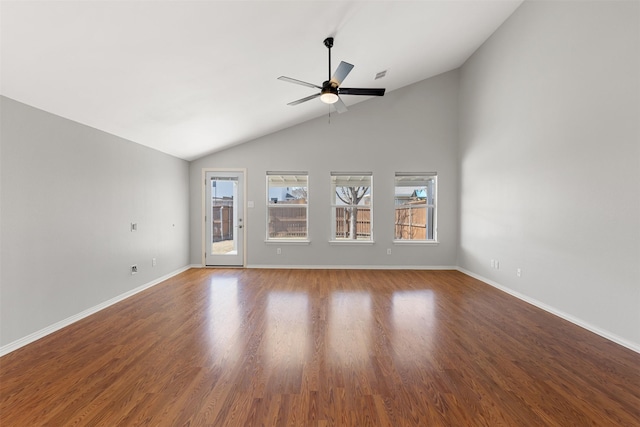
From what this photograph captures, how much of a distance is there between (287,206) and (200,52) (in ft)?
12.2

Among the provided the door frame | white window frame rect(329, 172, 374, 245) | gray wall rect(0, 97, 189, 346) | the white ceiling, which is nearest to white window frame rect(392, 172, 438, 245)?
white window frame rect(329, 172, 374, 245)

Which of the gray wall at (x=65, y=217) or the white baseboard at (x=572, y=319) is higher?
the gray wall at (x=65, y=217)

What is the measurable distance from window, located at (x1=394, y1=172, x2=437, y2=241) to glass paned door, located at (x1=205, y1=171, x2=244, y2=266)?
3532mm

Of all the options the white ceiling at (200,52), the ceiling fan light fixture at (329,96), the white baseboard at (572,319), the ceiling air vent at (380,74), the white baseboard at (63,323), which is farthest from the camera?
the ceiling air vent at (380,74)

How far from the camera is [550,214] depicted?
354 cm

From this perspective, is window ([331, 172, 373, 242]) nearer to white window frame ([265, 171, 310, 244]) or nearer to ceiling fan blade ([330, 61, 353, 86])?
white window frame ([265, 171, 310, 244])

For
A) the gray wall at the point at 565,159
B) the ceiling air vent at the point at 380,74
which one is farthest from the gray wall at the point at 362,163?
the ceiling air vent at the point at 380,74

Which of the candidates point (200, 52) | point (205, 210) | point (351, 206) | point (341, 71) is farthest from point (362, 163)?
point (200, 52)

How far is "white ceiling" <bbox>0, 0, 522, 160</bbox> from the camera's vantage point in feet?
6.82

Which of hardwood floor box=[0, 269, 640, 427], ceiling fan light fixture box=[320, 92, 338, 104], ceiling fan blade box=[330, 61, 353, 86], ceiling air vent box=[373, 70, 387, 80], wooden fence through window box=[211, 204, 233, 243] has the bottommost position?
hardwood floor box=[0, 269, 640, 427]

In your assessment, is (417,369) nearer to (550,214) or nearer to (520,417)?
(520,417)

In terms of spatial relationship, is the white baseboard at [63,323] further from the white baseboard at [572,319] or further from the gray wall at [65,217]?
the white baseboard at [572,319]

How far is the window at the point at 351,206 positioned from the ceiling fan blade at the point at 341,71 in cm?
304

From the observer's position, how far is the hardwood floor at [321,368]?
169 centimetres
